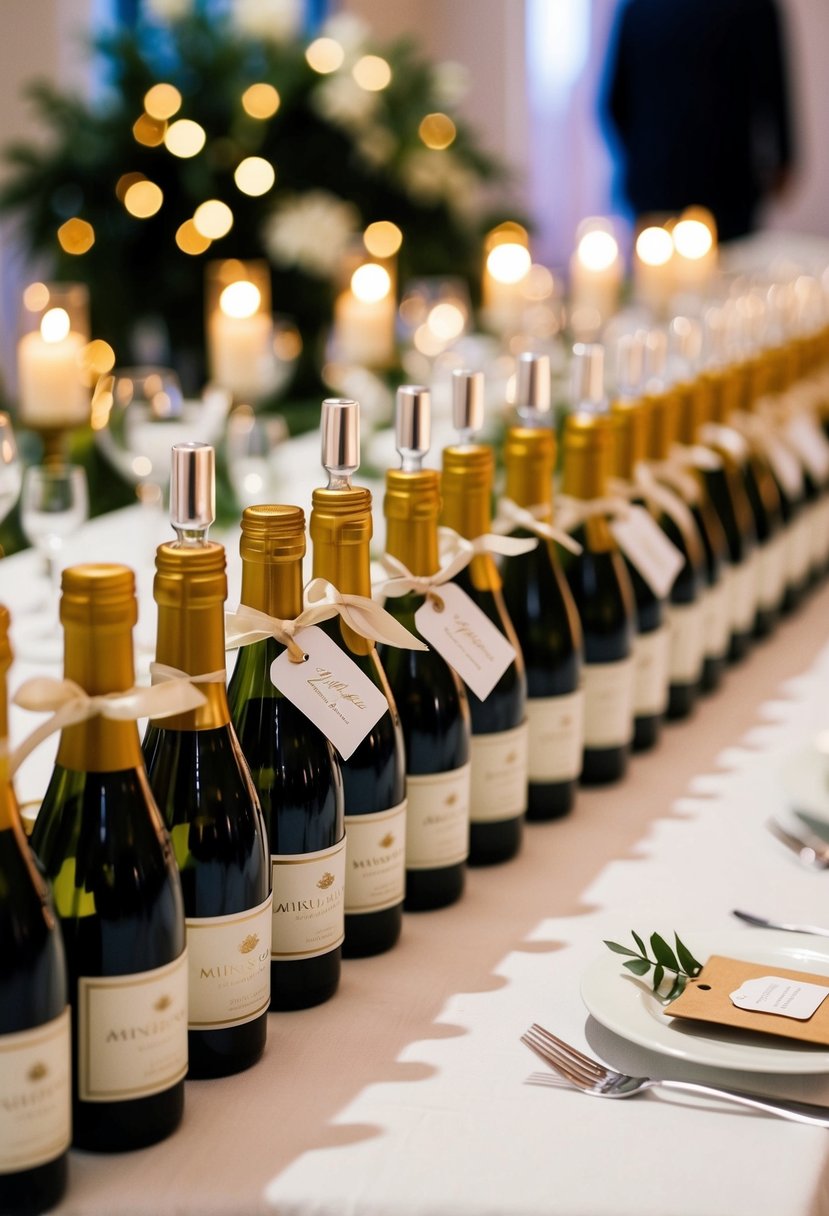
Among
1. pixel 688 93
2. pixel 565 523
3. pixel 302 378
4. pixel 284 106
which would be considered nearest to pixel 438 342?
pixel 302 378

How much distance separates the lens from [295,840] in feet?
3.35

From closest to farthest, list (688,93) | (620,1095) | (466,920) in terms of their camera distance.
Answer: (620,1095) → (466,920) → (688,93)

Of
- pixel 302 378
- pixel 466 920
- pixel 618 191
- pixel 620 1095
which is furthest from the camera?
pixel 618 191

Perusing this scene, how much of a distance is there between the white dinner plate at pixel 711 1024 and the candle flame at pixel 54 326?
162cm

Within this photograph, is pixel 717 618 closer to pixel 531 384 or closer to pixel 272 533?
pixel 531 384

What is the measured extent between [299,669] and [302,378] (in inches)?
105

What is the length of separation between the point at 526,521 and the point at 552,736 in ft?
0.65

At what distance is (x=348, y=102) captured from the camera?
3.58 meters

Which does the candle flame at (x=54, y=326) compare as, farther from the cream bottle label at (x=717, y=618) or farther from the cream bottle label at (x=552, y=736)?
the cream bottle label at (x=552, y=736)

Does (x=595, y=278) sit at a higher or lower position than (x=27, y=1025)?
higher

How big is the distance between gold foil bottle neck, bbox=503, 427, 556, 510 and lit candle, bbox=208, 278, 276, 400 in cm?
129

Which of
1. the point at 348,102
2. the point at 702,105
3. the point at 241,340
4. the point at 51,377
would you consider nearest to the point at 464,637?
the point at 51,377

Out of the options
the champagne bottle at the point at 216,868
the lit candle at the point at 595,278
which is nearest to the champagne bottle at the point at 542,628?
the champagne bottle at the point at 216,868

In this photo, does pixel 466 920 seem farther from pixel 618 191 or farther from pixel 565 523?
pixel 618 191
